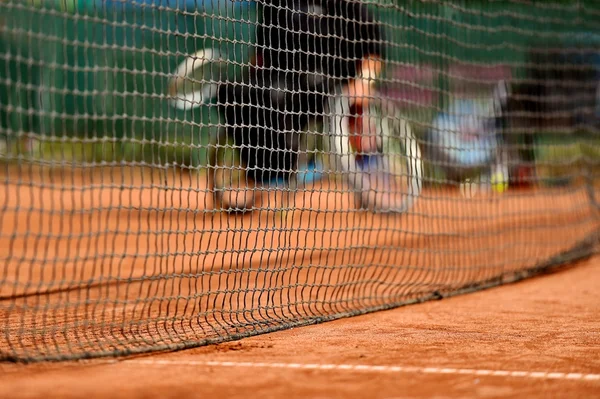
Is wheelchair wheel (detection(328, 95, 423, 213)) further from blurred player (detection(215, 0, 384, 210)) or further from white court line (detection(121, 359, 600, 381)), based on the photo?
white court line (detection(121, 359, 600, 381))

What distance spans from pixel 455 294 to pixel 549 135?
2979 mm

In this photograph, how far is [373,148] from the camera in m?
8.41

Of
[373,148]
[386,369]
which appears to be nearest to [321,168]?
[373,148]

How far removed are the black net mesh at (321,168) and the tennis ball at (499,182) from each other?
37mm

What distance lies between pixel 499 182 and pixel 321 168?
169cm

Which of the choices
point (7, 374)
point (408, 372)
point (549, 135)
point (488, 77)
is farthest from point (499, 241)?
point (7, 374)

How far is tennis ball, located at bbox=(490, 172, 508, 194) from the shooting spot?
296 inches

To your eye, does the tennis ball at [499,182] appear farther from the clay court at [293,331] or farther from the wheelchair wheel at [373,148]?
the clay court at [293,331]

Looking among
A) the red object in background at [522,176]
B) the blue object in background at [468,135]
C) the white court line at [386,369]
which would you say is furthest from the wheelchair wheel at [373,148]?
the white court line at [386,369]

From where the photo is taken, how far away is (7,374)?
326 cm

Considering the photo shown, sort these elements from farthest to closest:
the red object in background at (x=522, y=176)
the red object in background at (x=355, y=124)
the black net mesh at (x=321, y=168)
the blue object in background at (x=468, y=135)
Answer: the red object in background at (x=522, y=176)
the blue object in background at (x=468, y=135)
the red object in background at (x=355, y=124)
the black net mesh at (x=321, y=168)

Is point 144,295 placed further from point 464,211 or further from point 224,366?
point 464,211

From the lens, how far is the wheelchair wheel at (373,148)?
5.84m

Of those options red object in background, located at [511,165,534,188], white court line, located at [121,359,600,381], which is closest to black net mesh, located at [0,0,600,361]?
red object in background, located at [511,165,534,188]
